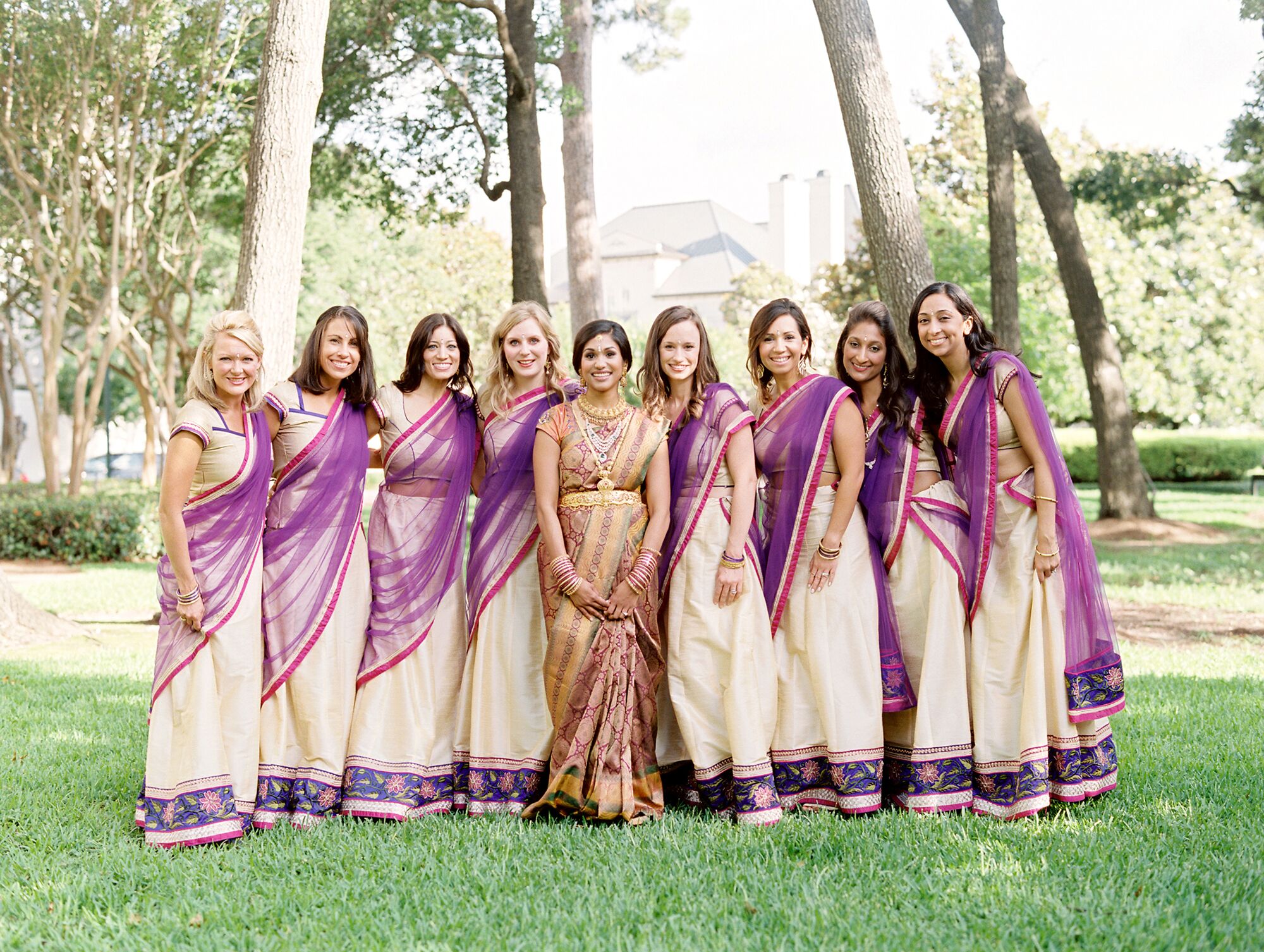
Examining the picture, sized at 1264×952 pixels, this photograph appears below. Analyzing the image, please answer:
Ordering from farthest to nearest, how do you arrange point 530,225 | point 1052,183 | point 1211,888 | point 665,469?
point 1052,183
point 530,225
point 665,469
point 1211,888

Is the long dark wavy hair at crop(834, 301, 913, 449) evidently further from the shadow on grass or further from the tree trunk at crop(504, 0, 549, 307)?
the tree trunk at crop(504, 0, 549, 307)

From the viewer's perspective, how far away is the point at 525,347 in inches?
177

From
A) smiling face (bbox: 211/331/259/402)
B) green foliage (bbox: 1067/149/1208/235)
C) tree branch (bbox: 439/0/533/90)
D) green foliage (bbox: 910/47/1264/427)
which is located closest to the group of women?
smiling face (bbox: 211/331/259/402)

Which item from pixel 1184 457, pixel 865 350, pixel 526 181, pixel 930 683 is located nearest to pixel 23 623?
pixel 526 181

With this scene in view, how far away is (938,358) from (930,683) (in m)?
1.33

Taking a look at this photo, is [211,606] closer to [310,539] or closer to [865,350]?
[310,539]

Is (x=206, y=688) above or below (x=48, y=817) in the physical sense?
above

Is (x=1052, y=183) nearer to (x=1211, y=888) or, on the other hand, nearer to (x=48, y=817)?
(x=1211, y=888)

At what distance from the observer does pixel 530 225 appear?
10.2m

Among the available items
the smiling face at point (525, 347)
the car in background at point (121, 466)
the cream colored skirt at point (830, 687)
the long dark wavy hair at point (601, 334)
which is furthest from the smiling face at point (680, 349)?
the car in background at point (121, 466)

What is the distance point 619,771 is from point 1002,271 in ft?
29.4

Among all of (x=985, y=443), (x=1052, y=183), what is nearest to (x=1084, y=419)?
(x=1052, y=183)

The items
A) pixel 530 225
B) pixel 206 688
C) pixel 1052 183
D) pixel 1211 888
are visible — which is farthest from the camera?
pixel 1052 183

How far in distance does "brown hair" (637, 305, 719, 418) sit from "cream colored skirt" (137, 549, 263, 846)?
1669mm
